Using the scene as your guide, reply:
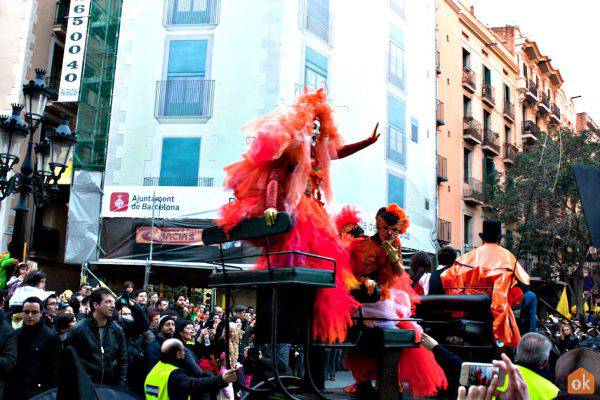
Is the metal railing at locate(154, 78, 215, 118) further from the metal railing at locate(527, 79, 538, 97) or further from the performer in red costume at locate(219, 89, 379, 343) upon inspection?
the metal railing at locate(527, 79, 538, 97)

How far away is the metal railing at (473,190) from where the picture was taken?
3069 centimetres

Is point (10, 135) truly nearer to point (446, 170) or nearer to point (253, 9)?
point (253, 9)

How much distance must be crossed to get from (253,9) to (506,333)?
54.2 feet

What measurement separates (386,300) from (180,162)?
1533 centimetres

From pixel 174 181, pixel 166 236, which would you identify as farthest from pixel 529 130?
pixel 166 236

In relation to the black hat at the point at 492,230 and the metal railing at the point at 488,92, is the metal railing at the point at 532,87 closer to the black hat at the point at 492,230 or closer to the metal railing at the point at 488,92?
the metal railing at the point at 488,92

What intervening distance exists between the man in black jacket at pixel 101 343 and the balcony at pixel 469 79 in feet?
91.4

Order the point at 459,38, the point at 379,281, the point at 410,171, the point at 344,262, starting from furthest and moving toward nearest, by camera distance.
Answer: the point at 459,38
the point at 410,171
the point at 379,281
the point at 344,262

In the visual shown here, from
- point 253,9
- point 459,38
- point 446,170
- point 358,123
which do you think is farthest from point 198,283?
point 459,38

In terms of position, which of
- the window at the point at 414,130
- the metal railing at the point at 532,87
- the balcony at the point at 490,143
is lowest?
the window at the point at 414,130

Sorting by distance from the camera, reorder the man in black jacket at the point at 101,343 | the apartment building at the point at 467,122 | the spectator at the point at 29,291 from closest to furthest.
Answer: the man in black jacket at the point at 101,343 < the spectator at the point at 29,291 < the apartment building at the point at 467,122

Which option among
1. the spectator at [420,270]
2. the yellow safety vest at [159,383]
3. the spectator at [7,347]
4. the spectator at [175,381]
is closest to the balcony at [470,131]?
the spectator at [420,270]

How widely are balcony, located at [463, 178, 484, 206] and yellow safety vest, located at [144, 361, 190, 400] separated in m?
26.6

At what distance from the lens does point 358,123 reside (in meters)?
21.7
